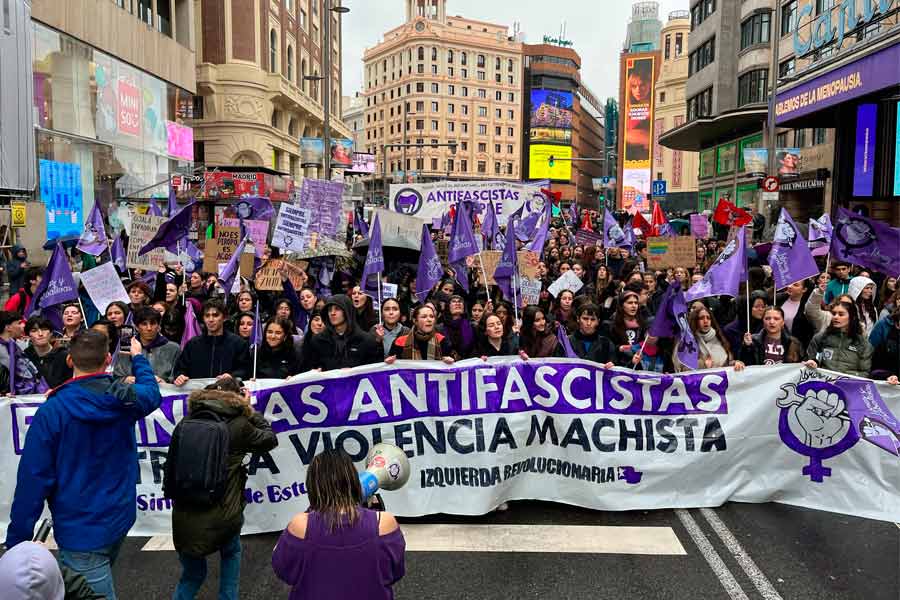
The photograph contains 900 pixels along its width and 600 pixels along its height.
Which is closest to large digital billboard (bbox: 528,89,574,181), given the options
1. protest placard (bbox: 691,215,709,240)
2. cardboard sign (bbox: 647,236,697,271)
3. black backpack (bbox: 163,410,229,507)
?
protest placard (bbox: 691,215,709,240)

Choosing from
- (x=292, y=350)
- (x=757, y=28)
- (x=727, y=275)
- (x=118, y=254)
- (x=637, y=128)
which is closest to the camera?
(x=292, y=350)

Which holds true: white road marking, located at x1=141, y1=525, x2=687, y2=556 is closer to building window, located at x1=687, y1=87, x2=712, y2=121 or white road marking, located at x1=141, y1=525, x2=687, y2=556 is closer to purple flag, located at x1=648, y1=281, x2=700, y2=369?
purple flag, located at x1=648, y1=281, x2=700, y2=369

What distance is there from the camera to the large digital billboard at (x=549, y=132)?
123m

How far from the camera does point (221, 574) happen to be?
156 inches

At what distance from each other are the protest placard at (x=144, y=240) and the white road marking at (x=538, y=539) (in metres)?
5.10

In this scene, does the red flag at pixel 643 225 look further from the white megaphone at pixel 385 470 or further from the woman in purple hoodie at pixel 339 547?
the woman in purple hoodie at pixel 339 547

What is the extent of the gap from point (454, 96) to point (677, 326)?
394 feet

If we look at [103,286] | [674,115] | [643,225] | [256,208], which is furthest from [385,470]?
[674,115]

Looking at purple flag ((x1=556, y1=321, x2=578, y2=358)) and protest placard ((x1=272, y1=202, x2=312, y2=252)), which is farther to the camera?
protest placard ((x1=272, y1=202, x2=312, y2=252))

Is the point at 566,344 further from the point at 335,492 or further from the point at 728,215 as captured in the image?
the point at 728,215

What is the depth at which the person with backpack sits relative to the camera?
11.7 ft

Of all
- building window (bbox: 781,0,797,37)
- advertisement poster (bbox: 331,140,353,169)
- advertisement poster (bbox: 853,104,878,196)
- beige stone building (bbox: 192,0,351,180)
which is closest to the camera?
advertisement poster (bbox: 853,104,878,196)

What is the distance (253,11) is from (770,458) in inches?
1740

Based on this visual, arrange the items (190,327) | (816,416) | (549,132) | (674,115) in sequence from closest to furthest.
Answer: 1. (816,416)
2. (190,327)
3. (674,115)
4. (549,132)
